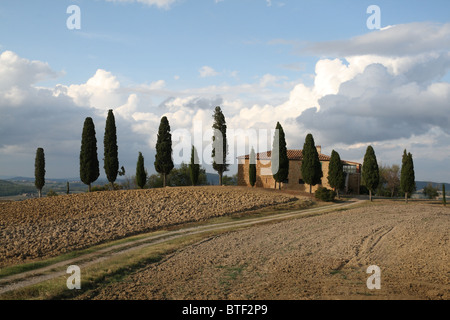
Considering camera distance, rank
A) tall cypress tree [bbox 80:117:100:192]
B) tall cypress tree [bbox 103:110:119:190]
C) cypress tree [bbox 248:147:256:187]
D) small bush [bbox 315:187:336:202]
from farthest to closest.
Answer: cypress tree [bbox 248:147:256:187] < tall cypress tree [bbox 103:110:119:190] < tall cypress tree [bbox 80:117:100:192] < small bush [bbox 315:187:336:202]

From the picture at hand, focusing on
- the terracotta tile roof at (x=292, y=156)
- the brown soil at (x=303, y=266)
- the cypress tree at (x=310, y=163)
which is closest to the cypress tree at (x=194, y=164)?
the terracotta tile roof at (x=292, y=156)

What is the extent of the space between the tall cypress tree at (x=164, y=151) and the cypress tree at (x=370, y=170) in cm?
2346

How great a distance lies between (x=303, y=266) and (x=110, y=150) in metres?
36.0

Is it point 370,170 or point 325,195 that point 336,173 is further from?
point 325,195

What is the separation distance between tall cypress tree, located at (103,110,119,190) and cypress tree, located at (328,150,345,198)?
26.1 meters

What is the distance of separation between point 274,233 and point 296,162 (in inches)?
1288

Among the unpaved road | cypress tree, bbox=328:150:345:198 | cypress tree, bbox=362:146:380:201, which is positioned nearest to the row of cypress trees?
cypress tree, bbox=328:150:345:198

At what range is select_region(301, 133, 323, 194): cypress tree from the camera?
4559 centimetres

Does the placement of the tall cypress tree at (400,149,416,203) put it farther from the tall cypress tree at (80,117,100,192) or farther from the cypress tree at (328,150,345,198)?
the tall cypress tree at (80,117,100,192)

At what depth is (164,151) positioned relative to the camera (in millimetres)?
47750

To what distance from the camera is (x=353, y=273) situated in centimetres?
1280

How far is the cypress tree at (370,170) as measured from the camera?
44406 mm

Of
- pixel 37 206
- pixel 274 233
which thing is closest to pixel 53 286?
pixel 274 233
